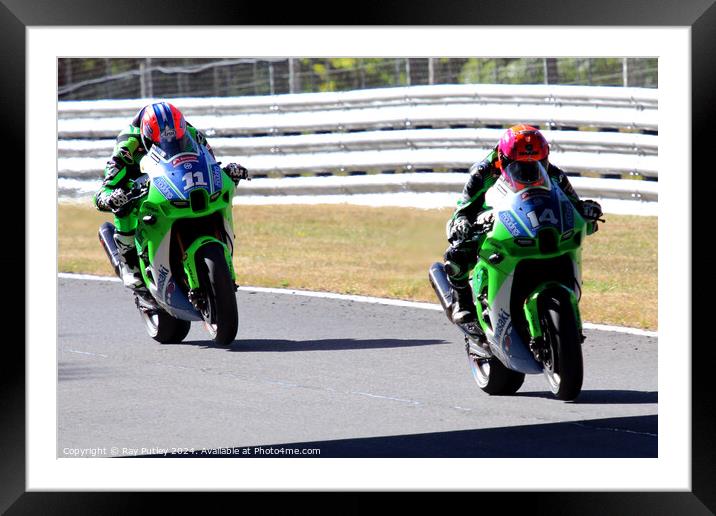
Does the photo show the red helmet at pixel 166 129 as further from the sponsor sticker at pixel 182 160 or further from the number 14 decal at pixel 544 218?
the number 14 decal at pixel 544 218

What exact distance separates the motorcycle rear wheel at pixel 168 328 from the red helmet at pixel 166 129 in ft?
4.35

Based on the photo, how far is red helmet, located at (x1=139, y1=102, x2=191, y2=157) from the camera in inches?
397

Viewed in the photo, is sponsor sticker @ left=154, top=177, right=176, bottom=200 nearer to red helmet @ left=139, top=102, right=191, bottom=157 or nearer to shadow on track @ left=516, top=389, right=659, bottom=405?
red helmet @ left=139, top=102, right=191, bottom=157

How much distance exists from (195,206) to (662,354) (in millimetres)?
4572

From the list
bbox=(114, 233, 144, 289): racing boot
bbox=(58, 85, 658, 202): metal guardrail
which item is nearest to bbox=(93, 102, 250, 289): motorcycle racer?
bbox=(114, 233, 144, 289): racing boot

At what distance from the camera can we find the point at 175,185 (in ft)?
32.8

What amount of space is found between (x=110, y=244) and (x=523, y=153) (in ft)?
13.9

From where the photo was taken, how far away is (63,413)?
834cm

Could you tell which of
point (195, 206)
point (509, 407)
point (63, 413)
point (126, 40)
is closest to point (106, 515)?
point (126, 40)

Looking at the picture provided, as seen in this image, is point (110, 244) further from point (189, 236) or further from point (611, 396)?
point (611, 396)

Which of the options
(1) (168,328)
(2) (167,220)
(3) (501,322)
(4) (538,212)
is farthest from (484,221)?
(1) (168,328)

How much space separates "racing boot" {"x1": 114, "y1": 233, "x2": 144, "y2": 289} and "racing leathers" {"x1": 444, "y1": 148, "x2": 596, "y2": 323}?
120 inches

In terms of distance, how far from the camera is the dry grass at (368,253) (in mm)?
12297

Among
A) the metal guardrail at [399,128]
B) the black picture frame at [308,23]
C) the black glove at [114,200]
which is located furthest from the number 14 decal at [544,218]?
the metal guardrail at [399,128]
